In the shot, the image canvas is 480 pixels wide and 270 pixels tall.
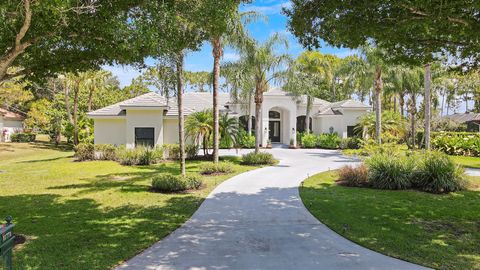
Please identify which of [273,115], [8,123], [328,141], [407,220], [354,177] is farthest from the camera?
[8,123]

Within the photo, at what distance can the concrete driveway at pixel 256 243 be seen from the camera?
244 inches

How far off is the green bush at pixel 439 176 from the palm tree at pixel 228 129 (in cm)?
1136

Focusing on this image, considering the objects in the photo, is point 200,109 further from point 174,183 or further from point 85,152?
point 174,183

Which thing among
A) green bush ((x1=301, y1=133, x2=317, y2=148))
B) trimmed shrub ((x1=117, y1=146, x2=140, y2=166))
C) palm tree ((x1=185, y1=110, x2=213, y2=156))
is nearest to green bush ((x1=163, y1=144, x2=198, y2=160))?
palm tree ((x1=185, y1=110, x2=213, y2=156))

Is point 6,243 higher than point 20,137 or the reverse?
the reverse

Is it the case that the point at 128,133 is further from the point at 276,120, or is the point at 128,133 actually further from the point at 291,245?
the point at 291,245

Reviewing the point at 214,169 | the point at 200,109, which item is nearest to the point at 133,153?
the point at 214,169

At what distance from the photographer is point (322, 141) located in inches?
1299

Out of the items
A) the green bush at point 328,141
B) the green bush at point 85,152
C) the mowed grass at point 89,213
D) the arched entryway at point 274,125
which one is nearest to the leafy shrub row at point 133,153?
the green bush at point 85,152

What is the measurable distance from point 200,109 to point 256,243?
25891 mm

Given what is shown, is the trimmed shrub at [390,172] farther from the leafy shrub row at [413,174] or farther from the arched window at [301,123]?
the arched window at [301,123]

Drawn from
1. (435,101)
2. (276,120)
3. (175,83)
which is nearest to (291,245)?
(175,83)

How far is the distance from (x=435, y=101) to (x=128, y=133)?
48533 millimetres

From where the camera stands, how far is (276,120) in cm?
3681
